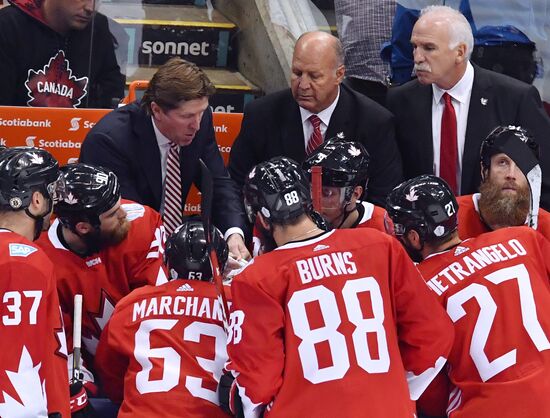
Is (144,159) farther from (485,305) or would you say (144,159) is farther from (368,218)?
(485,305)

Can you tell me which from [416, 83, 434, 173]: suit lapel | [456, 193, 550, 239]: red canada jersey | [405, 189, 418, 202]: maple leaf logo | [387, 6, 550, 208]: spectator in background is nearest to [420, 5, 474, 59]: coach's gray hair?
[387, 6, 550, 208]: spectator in background

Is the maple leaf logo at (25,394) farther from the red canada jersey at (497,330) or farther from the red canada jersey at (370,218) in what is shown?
the red canada jersey at (370,218)

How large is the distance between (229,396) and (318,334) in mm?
429

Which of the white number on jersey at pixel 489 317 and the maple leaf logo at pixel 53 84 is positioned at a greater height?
the white number on jersey at pixel 489 317

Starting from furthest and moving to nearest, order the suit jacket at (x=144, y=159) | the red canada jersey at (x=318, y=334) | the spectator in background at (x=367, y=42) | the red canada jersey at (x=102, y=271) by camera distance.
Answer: the spectator in background at (x=367, y=42) < the suit jacket at (x=144, y=159) < the red canada jersey at (x=102, y=271) < the red canada jersey at (x=318, y=334)

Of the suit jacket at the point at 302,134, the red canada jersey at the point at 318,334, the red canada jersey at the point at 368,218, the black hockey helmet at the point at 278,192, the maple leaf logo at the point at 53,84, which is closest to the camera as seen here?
the red canada jersey at the point at 318,334

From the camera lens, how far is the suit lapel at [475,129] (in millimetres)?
5852

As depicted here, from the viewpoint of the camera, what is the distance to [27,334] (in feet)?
13.0

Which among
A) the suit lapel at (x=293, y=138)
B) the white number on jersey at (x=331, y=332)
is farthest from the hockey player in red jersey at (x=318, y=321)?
the suit lapel at (x=293, y=138)

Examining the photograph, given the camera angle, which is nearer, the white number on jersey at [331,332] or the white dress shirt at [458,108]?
the white number on jersey at [331,332]

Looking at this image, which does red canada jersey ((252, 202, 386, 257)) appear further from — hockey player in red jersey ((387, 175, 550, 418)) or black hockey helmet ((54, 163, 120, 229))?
black hockey helmet ((54, 163, 120, 229))

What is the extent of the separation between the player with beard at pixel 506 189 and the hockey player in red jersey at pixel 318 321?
1.28 meters

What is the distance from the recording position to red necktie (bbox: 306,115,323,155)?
233 inches

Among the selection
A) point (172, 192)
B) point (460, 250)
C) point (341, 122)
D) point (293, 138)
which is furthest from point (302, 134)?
point (460, 250)
